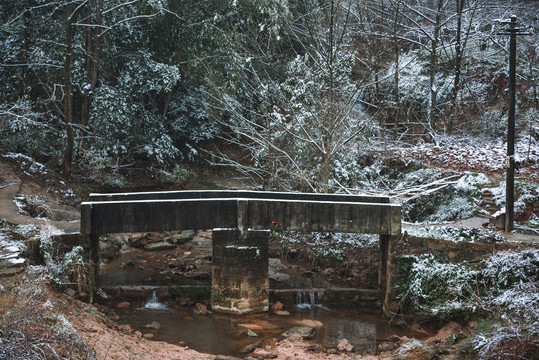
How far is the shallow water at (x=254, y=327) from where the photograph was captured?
32.6ft

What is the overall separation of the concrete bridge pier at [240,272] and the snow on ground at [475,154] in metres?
8.25

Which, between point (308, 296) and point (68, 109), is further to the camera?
point (68, 109)

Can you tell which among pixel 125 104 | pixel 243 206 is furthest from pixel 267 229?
pixel 125 104

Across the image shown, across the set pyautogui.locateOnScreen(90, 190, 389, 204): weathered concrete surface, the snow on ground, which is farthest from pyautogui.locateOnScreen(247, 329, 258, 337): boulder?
the snow on ground

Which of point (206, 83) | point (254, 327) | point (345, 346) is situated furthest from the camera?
point (206, 83)

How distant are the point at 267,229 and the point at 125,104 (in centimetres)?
1052

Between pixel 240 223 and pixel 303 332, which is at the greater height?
pixel 240 223

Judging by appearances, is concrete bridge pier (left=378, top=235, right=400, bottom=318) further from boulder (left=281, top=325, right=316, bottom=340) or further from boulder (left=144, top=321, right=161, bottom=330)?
boulder (left=144, top=321, right=161, bottom=330)

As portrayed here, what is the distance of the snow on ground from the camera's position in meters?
16.2

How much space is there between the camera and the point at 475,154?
57.3 feet

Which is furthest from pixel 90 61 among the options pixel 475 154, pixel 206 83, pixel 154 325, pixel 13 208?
pixel 475 154

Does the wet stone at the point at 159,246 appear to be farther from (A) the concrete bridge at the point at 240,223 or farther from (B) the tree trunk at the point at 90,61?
(B) the tree trunk at the point at 90,61

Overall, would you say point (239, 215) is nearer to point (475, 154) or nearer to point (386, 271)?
point (386, 271)

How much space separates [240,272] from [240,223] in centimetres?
106
